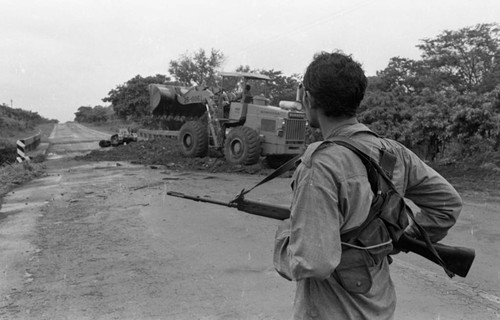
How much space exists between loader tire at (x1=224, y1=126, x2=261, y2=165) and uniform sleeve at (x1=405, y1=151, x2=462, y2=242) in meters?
11.6

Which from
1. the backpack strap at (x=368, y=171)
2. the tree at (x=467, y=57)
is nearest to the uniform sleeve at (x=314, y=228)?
the backpack strap at (x=368, y=171)

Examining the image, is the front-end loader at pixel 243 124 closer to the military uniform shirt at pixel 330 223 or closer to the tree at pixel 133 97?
the military uniform shirt at pixel 330 223

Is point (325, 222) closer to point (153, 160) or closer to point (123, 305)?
point (123, 305)

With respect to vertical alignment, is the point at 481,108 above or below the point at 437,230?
above

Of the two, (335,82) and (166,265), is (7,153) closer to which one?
(166,265)

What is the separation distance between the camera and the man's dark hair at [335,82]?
1.69m

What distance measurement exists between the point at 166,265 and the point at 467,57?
29.0 metres

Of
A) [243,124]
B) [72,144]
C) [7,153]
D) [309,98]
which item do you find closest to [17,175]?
[243,124]

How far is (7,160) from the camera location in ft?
61.6

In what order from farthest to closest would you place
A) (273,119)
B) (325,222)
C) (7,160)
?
(7,160), (273,119), (325,222)

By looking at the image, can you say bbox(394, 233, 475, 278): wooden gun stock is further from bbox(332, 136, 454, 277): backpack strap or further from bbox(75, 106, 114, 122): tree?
bbox(75, 106, 114, 122): tree

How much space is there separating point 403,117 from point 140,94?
2945 centimetres

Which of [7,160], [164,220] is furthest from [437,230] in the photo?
[7,160]

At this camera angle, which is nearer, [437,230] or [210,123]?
[437,230]
